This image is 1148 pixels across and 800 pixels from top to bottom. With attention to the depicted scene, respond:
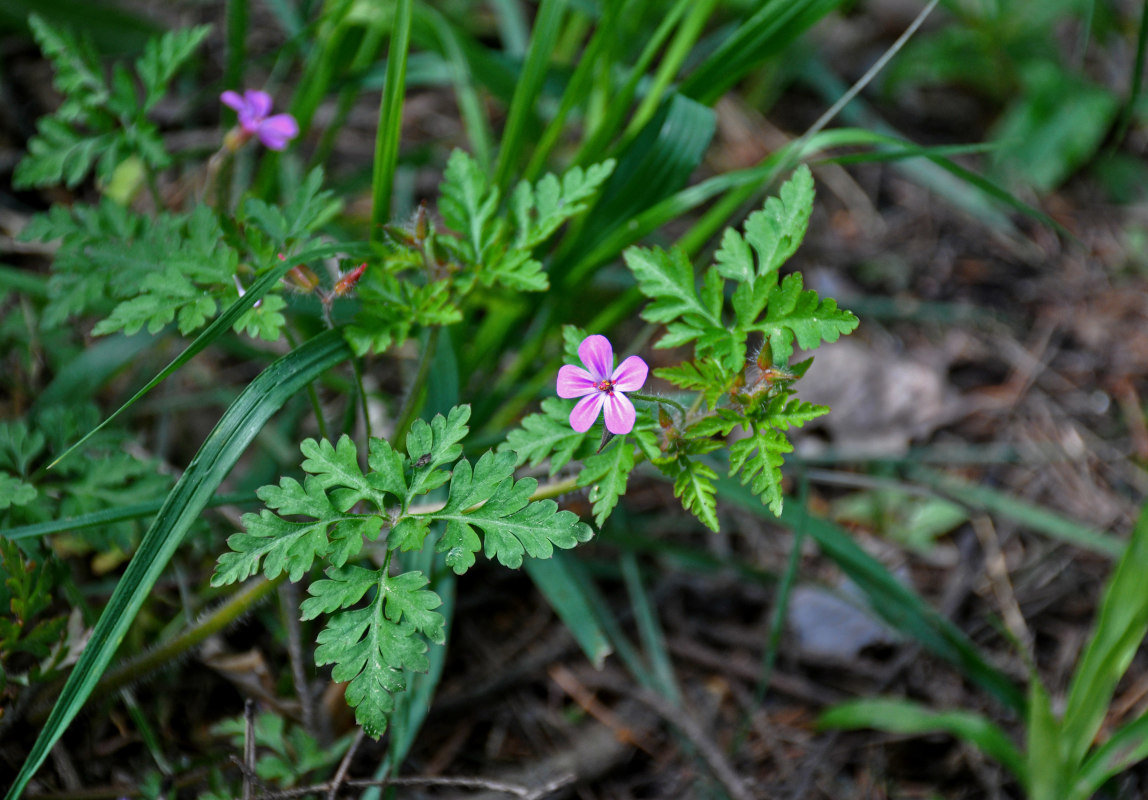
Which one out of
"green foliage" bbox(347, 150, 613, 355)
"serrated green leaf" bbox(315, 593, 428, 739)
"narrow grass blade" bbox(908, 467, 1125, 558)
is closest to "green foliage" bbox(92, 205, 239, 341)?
"green foliage" bbox(347, 150, 613, 355)

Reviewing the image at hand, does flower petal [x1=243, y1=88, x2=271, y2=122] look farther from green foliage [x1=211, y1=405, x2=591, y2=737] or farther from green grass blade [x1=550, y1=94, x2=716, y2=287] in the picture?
green foliage [x1=211, y1=405, x2=591, y2=737]

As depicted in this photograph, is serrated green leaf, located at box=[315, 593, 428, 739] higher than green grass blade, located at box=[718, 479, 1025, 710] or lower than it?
higher

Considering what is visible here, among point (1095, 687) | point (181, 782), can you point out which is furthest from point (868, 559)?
point (181, 782)

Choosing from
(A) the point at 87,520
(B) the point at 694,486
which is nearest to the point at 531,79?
(B) the point at 694,486

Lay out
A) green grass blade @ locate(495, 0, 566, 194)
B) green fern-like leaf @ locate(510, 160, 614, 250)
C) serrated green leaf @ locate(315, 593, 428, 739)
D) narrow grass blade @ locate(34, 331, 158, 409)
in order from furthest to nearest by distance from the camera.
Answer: narrow grass blade @ locate(34, 331, 158, 409) → green grass blade @ locate(495, 0, 566, 194) → green fern-like leaf @ locate(510, 160, 614, 250) → serrated green leaf @ locate(315, 593, 428, 739)

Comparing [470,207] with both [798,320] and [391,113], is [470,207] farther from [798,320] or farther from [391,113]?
[798,320]

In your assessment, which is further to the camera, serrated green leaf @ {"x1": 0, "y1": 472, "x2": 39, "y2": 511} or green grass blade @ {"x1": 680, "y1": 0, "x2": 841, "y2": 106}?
green grass blade @ {"x1": 680, "y1": 0, "x2": 841, "y2": 106}

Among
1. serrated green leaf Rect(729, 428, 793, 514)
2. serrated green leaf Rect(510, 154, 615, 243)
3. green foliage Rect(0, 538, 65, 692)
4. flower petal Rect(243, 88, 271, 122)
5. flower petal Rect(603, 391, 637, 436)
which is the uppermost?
flower petal Rect(243, 88, 271, 122)
